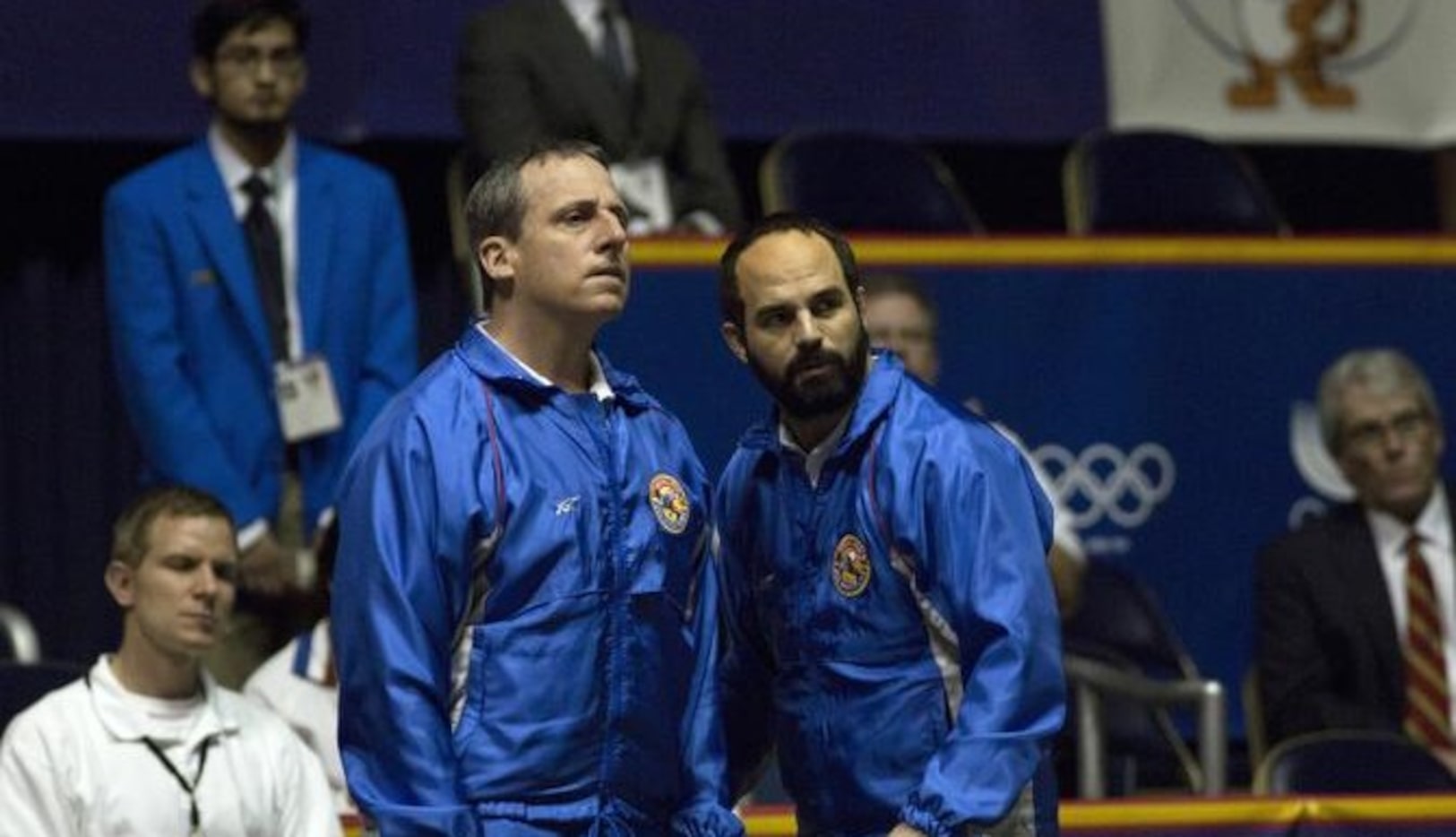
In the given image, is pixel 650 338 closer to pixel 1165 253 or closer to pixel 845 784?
pixel 1165 253

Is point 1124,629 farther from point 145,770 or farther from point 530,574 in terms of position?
point 530,574

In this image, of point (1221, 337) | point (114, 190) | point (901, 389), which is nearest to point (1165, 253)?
point (1221, 337)

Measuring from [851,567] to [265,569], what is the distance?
2.80 meters

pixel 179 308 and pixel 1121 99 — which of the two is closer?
pixel 179 308

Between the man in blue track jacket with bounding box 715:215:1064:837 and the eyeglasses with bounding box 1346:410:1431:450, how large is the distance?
10.4 ft

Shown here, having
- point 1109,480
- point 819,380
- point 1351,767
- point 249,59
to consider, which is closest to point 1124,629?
point 1109,480

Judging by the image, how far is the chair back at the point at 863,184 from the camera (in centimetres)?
962

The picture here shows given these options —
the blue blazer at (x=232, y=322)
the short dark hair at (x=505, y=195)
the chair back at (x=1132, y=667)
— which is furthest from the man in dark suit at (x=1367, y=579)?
the short dark hair at (x=505, y=195)

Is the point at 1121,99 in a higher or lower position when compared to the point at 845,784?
higher

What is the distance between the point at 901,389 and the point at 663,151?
11.8 ft

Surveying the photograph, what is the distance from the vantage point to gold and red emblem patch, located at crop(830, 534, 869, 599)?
5645 mm

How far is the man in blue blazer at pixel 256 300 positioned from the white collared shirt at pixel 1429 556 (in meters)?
2.55

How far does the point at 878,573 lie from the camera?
5637 mm

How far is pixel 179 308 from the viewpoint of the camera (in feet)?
27.7
